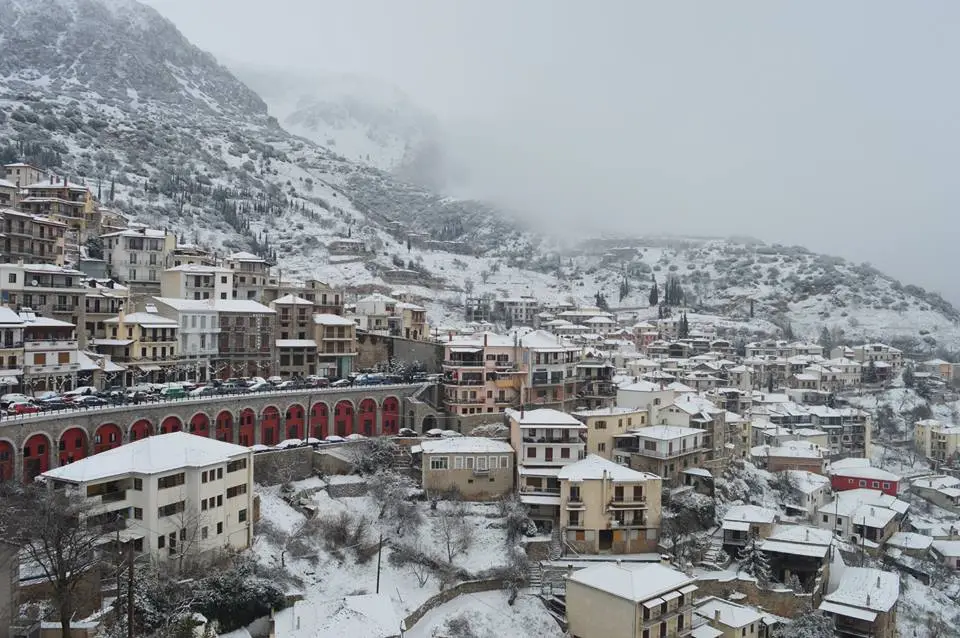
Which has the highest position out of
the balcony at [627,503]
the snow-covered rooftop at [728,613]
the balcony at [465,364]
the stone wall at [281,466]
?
the balcony at [465,364]

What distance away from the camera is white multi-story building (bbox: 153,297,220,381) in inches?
2152

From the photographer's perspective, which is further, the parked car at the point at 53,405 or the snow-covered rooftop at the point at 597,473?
the snow-covered rooftop at the point at 597,473

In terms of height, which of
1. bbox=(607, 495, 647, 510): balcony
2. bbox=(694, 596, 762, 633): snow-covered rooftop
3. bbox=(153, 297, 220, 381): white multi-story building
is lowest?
bbox=(694, 596, 762, 633): snow-covered rooftop

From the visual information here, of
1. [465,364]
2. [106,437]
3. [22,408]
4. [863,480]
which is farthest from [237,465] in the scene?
[863,480]

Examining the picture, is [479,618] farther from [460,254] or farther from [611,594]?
[460,254]

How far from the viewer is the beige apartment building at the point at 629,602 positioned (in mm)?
33156

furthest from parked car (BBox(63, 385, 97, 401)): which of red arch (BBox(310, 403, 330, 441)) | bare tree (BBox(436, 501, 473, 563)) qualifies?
bare tree (BBox(436, 501, 473, 563))

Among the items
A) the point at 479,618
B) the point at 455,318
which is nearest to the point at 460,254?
the point at 455,318

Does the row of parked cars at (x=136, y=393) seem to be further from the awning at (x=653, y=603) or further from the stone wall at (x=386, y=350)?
the awning at (x=653, y=603)

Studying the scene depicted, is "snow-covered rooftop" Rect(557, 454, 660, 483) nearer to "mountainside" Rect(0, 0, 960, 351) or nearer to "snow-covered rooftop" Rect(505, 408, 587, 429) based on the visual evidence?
"snow-covered rooftop" Rect(505, 408, 587, 429)

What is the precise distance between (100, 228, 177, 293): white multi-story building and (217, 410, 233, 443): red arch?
27.5 meters

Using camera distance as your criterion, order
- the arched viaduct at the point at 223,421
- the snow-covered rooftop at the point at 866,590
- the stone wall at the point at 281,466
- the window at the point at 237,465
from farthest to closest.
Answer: the stone wall at the point at 281,466 → the snow-covered rooftop at the point at 866,590 → the arched viaduct at the point at 223,421 → the window at the point at 237,465

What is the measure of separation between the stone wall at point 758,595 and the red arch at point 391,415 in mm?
25837

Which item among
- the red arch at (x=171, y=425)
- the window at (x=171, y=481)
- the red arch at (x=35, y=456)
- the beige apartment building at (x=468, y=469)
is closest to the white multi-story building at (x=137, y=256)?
the red arch at (x=171, y=425)
